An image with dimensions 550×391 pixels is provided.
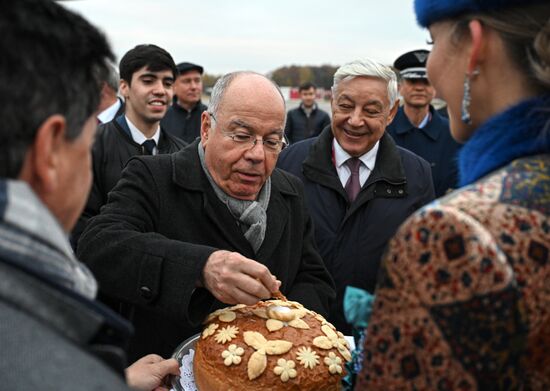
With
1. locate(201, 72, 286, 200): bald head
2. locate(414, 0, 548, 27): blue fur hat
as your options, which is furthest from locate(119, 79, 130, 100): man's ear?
locate(414, 0, 548, 27): blue fur hat

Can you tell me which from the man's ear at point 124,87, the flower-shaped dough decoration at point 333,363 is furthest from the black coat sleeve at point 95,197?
the flower-shaped dough decoration at point 333,363

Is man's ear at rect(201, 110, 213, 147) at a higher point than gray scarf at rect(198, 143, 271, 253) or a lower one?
higher

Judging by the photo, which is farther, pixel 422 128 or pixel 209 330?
pixel 422 128

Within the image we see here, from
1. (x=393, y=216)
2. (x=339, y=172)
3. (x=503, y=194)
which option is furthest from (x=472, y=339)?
(x=339, y=172)

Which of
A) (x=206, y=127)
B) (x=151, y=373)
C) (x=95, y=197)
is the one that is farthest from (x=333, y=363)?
(x=95, y=197)

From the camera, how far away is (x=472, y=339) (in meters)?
1.02

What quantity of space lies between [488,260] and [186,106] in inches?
240

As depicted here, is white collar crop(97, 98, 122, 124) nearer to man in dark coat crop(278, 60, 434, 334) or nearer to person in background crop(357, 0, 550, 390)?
man in dark coat crop(278, 60, 434, 334)

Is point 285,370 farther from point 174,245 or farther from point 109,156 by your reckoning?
point 109,156

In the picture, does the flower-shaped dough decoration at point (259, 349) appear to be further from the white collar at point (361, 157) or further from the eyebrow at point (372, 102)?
the eyebrow at point (372, 102)

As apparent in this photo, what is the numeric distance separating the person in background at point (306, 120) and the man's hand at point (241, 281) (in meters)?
8.10

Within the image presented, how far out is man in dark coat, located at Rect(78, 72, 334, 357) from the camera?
1981 mm

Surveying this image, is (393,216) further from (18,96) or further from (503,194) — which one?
(18,96)

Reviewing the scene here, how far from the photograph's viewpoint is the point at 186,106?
6.86 meters
